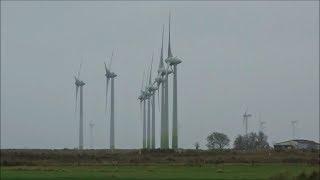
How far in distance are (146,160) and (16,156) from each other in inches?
902

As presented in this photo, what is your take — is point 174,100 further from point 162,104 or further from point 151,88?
point 151,88

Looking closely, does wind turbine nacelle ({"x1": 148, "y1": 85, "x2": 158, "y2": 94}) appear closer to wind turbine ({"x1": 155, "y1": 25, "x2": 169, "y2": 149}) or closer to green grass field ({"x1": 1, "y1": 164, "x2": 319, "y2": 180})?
wind turbine ({"x1": 155, "y1": 25, "x2": 169, "y2": 149})

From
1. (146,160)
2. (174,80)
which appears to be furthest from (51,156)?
(174,80)

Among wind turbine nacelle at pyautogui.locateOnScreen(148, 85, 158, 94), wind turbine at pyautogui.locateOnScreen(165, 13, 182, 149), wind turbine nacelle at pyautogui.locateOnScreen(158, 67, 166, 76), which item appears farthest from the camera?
wind turbine nacelle at pyautogui.locateOnScreen(148, 85, 158, 94)

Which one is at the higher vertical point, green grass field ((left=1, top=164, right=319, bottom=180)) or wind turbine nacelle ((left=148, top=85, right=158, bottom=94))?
wind turbine nacelle ((left=148, top=85, right=158, bottom=94))

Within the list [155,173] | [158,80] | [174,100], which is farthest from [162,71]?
[155,173]

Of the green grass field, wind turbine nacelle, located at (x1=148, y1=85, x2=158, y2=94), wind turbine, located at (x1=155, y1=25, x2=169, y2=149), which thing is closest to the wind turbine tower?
wind turbine, located at (x1=155, y1=25, x2=169, y2=149)

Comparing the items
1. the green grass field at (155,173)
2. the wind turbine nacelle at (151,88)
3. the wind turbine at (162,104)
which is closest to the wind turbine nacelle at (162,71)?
the wind turbine at (162,104)

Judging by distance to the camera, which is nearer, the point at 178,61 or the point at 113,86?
the point at 178,61

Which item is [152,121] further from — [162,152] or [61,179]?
[61,179]

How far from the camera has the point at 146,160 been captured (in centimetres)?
9906

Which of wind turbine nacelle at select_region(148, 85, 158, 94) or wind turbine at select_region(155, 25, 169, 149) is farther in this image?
wind turbine nacelle at select_region(148, 85, 158, 94)

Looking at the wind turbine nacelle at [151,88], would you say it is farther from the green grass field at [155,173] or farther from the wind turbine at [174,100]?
the green grass field at [155,173]

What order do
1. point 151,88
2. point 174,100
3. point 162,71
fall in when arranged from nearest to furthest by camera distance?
point 174,100 < point 162,71 < point 151,88
